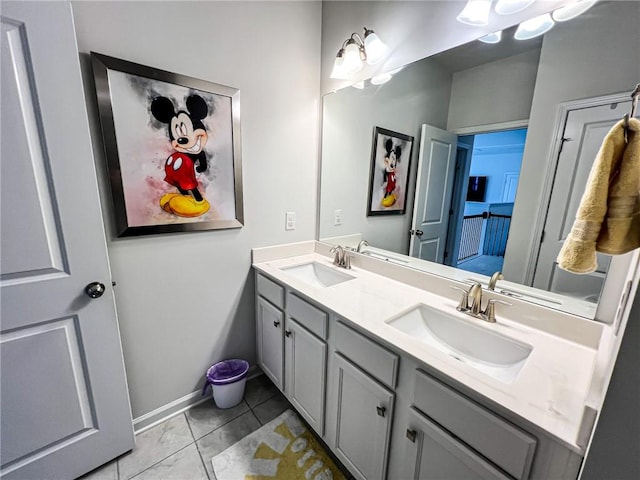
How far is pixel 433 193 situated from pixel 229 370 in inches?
67.4

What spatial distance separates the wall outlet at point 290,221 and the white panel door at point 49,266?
104cm

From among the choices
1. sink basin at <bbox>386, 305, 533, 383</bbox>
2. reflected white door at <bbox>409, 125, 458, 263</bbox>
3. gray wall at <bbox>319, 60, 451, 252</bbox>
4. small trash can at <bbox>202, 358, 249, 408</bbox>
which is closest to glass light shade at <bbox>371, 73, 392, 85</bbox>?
gray wall at <bbox>319, 60, 451, 252</bbox>

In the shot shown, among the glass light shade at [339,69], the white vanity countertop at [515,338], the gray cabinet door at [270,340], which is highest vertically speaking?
the glass light shade at [339,69]

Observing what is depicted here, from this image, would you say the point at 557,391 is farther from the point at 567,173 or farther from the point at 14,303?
the point at 14,303

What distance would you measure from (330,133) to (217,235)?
3.48 ft

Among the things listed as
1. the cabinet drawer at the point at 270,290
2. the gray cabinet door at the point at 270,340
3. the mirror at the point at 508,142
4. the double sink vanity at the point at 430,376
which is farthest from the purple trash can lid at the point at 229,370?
the mirror at the point at 508,142

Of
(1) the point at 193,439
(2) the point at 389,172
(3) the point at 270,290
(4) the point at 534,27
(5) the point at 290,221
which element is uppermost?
(4) the point at 534,27

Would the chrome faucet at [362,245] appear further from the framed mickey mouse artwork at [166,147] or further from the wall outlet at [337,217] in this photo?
the framed mickey mouse artwork at [166,147]

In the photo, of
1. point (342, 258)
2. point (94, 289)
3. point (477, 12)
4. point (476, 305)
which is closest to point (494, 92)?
point (477, 12)

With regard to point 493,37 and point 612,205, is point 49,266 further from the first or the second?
point 493,37

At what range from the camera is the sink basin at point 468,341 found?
0.95 metres

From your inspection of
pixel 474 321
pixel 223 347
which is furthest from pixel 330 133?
pixel 223 347

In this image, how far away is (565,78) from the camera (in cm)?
96

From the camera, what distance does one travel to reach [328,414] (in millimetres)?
1261
